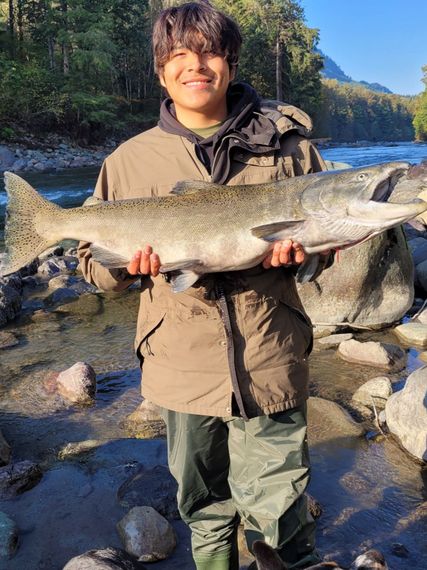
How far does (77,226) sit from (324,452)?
8.83ft

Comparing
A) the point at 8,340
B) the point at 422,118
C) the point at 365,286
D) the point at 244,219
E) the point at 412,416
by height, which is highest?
the point at 422,118

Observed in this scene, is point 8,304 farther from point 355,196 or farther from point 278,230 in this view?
point 355,196

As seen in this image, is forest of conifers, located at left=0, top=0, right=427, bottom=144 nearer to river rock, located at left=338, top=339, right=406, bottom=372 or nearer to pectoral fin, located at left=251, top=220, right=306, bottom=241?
river rock, located at left=338, top=339, right=406, bottom=372

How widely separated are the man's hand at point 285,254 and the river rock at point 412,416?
227cm

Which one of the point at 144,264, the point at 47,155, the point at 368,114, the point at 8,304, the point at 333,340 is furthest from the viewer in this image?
the point at 368,114

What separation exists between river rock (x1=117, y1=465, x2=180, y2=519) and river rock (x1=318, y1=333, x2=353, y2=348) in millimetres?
3129

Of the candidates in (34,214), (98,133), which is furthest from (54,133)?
(34,214)

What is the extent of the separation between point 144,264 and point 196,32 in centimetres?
109

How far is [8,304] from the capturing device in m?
8.20

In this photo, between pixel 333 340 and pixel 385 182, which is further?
pixel 333 340

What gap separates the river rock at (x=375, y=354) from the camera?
19.0ft

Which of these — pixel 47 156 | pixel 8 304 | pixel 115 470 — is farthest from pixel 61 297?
pixel 47 156

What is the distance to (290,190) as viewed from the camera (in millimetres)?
2506

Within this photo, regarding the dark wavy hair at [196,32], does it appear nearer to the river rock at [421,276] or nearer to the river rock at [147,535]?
the river rock at [147,535]
